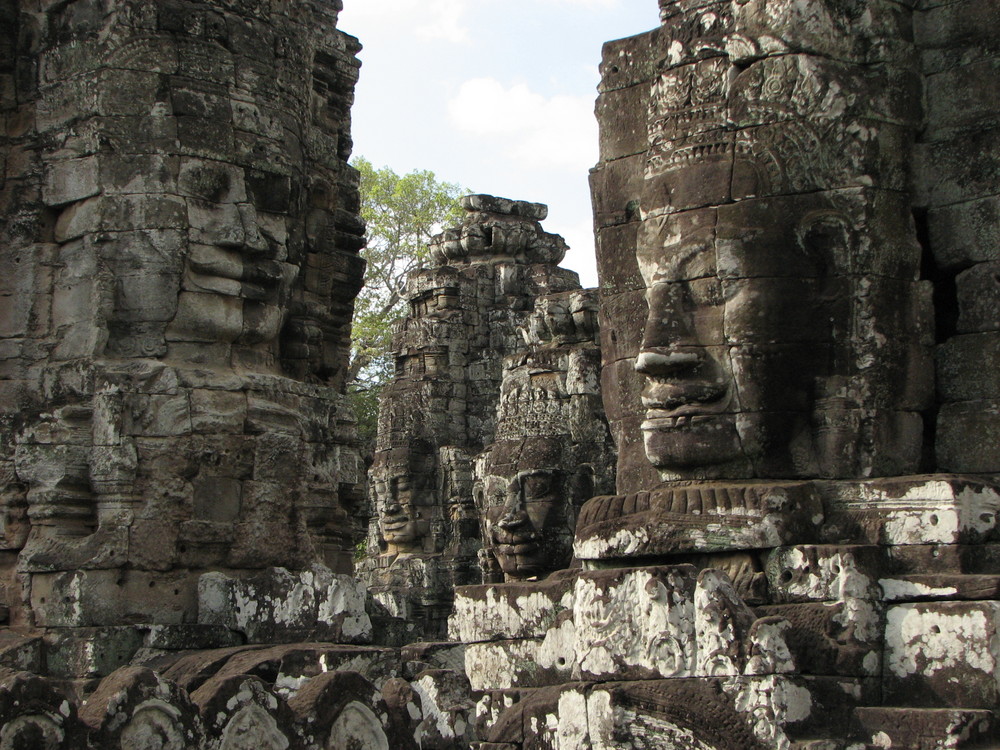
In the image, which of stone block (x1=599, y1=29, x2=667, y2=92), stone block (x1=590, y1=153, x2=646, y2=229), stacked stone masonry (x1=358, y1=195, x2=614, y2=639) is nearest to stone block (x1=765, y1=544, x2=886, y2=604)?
stone block (x1=590, y1=153, x2=646, y2=229)

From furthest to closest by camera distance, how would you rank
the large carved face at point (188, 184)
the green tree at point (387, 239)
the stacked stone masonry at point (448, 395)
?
A: the green tree at point (387, 239)
the stacked stone masonry at point (448, 395)
the large carved face at point (188, 184)

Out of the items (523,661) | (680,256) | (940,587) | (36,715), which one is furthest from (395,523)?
(36,715)

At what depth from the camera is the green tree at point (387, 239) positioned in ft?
116

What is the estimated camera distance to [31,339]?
27.9 ft

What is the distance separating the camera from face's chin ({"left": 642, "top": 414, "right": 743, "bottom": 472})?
6.81 metres

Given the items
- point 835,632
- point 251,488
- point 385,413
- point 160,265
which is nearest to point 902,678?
point 835,632

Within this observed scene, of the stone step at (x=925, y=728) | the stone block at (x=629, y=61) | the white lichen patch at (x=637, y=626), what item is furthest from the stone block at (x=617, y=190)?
the stone step at (x=925, y=728)

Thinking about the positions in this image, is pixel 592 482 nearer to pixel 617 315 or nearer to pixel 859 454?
pixel 617 315

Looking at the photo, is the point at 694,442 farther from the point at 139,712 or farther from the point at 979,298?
the point at 139,712

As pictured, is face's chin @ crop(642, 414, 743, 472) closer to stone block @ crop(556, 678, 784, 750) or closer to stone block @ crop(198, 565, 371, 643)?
stone block @ crop(556, 678, 784, 750)

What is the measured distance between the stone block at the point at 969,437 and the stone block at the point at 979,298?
331 mm

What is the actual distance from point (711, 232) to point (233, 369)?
2857 millimetres

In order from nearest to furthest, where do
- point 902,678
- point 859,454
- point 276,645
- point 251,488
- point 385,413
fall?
1. point 902,678
2. point 859,454
3. point 276,645
4. point 251,488
5. point 385,413

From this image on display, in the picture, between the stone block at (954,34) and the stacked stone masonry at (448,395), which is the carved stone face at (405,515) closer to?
the stacked stone masonry at (448,395)
